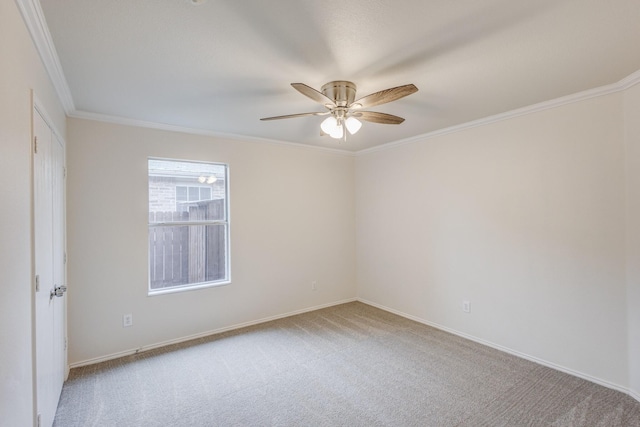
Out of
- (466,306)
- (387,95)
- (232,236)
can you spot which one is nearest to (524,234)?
(466,306)

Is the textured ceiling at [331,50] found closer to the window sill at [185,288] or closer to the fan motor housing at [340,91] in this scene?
the fan motor housing at [340,91]

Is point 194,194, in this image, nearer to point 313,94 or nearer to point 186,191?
point 186,191

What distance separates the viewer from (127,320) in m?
3.25

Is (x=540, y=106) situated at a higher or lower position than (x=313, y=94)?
higher

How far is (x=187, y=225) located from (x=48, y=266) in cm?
164

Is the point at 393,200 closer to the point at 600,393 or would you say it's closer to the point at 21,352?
the point at 600,393

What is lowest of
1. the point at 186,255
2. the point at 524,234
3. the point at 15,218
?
the point at 186,255

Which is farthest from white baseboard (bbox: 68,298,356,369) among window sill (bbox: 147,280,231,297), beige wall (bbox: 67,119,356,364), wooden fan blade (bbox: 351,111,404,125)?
wooden fan blade (bbox: 351,111,404,125)

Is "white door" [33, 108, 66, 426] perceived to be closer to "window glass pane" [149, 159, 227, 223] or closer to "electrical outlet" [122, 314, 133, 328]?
"electrical outlet" [122, 314, 133, 328]

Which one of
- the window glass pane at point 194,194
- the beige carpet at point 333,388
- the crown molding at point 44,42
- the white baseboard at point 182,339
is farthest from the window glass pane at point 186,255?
the crown molding at point 44,42

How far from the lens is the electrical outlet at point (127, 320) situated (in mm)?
3230

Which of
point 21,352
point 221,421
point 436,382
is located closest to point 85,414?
point 221,421

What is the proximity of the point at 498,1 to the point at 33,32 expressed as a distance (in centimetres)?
238

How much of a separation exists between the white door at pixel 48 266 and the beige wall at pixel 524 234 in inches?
147
